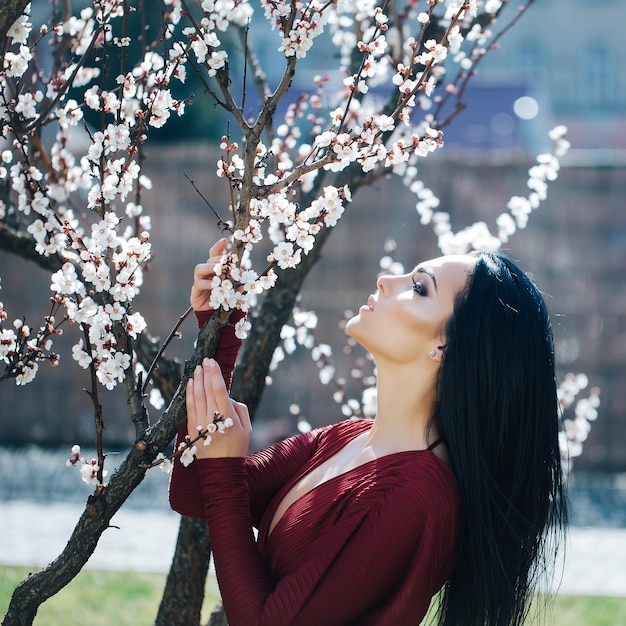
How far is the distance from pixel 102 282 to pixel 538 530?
100 cm

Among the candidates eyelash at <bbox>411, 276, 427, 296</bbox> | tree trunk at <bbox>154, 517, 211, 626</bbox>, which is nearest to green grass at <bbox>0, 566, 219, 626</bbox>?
tree trunk at <bbox>154, 517, 211, 626</bbox>

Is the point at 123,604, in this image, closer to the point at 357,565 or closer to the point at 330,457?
the point at 330,457

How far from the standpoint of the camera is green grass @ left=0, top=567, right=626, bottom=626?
3.82 m

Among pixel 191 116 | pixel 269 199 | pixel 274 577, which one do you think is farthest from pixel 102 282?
pixel 191 116

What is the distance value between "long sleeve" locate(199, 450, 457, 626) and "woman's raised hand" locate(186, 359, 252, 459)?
0.34ft

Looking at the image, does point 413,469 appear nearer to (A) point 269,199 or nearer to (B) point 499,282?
(B) point 499,282

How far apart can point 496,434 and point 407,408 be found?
0.62 feet

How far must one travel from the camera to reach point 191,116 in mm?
14555

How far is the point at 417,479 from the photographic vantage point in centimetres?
179

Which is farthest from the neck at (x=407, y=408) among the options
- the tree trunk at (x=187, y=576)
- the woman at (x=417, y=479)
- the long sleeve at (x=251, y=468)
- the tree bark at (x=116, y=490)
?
the tree trunk at (x=187, y=576)

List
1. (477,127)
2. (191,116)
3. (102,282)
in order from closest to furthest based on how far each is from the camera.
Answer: (102,282) < (477,127) < (191,116)

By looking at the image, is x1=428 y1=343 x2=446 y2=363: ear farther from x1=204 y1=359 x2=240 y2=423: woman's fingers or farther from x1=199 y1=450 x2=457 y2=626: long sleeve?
x1=204 y1=359 x2=240 y2=423: woman's fingers

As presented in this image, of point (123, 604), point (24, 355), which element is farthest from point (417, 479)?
point (123, 604)

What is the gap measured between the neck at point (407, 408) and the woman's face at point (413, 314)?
0.12 feet
